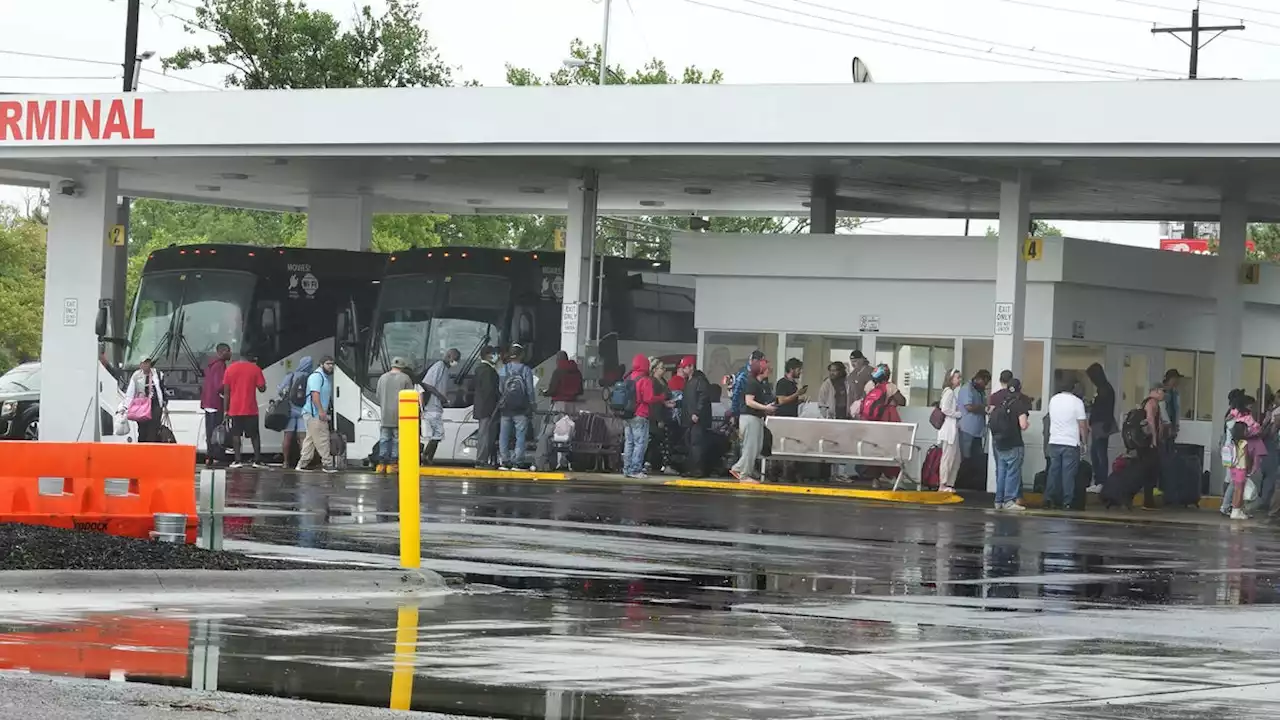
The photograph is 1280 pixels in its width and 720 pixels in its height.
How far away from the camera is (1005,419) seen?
2475 cm

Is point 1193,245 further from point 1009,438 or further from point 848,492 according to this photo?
point 1009,438

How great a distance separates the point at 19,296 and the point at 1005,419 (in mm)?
55906

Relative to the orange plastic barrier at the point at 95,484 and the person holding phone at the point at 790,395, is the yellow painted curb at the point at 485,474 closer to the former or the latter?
the person holding phone at the point at 790,395

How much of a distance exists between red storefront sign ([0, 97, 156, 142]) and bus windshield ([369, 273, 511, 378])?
190 inches

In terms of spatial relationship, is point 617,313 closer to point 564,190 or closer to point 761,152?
point 564,190

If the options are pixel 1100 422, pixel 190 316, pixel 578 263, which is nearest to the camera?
pixel 1100 422

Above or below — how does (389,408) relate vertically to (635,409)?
below

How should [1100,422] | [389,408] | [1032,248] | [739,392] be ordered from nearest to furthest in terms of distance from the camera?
1. [1100,422]
2. [1032,248]
3. [739,392]
4. [389,408]

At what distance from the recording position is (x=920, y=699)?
8.74 metres

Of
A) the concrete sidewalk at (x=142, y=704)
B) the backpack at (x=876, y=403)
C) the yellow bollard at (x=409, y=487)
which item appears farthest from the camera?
the backpack at (x=876, y=403)

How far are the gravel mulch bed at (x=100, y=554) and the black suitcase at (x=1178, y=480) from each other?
57.1 ft

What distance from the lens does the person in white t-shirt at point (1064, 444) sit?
25.1m

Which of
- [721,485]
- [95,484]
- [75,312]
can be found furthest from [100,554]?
[75,312]

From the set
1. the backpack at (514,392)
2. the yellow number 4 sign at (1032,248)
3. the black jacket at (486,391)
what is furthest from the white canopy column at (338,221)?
the yellow number 4 sign at (1032,248)
